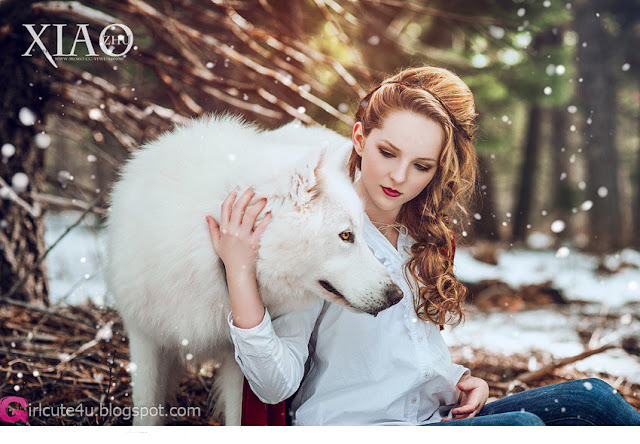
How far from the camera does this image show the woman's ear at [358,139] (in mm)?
1826

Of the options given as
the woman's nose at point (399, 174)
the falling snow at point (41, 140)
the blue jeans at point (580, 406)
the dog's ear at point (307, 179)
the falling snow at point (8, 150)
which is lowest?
the blue jeans at point (580, 406)

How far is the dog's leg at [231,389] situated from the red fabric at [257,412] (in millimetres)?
128

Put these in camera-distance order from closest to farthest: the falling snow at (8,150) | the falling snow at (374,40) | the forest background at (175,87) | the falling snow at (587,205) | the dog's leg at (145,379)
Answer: the dog's leg at (145,379) < the forest background at (175,87) < the falling snow at (8,150) < the falling snow at (374,40) < the falling snow at (587,205)

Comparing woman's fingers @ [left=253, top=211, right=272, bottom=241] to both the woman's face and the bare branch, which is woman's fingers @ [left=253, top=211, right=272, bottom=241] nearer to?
the woman's face

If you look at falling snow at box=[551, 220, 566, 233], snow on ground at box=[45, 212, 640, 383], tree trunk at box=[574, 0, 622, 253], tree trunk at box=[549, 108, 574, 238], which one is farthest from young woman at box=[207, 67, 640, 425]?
falling snow at box=[551, 220, 566, 233]

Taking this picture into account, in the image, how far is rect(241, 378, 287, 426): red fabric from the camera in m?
1.72

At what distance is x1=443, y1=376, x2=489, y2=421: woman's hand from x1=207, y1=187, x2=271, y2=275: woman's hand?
2.81ft

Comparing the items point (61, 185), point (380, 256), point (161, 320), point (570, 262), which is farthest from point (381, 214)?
point (570, 262)

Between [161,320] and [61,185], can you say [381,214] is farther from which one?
[61,185]

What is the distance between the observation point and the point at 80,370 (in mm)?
2268

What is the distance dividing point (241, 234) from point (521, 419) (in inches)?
40.7

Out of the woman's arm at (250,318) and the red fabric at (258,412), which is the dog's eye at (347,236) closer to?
the woman's arm at (250,318)

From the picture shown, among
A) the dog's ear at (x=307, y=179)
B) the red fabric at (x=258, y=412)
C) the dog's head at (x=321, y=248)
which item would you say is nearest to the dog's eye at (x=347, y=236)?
the dog's head at (x=321, y=248)

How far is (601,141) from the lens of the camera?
5.25 metres
